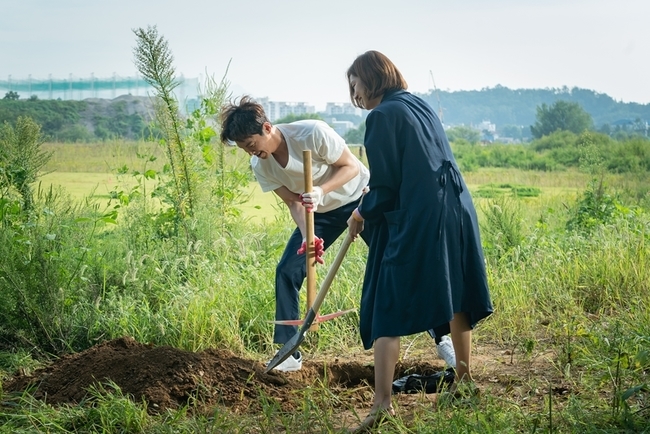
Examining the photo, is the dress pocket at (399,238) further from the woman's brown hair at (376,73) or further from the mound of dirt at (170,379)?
the mound of dirt at (170,379)

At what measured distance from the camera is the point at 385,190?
2842mm

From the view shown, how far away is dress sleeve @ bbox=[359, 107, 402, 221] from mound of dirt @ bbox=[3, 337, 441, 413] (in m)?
0.95

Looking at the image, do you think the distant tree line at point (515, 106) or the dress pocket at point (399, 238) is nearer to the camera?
the dress pocket at point (399, 238)

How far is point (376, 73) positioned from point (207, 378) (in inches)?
58.2

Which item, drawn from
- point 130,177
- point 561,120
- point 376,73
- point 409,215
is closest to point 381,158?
point 409,215

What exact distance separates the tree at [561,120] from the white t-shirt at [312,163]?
16.8 metres

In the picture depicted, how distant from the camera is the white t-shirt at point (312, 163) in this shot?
3.80 m

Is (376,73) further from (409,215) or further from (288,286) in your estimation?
(288,286)

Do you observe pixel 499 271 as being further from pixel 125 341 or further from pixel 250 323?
pixel 125 341

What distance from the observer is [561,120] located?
67.9 ft

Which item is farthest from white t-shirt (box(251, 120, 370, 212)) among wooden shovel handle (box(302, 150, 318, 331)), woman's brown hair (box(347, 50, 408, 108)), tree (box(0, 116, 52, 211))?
tree (box(0, 116, 52, 211))

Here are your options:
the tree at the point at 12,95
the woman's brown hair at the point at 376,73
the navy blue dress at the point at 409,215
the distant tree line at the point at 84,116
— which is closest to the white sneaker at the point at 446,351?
the navy blue dress at the point at 409,215

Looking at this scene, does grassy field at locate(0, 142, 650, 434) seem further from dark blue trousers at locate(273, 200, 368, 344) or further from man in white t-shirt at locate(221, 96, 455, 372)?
man in white t-shirt at locate(221, 96, 455, 372)

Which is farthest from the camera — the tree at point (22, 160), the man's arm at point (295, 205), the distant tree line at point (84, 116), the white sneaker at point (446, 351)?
the distant tree line at point (84, 116)
